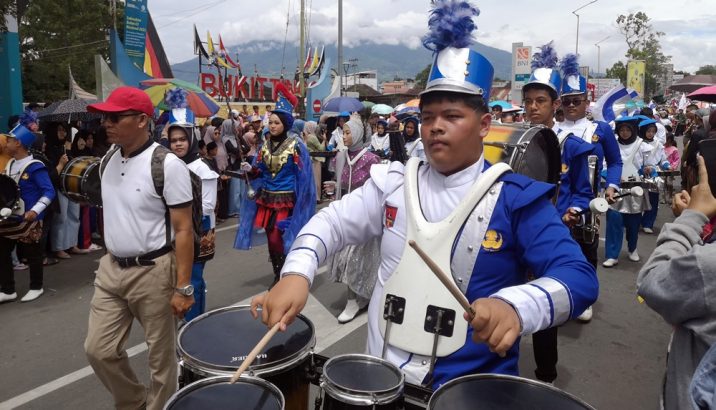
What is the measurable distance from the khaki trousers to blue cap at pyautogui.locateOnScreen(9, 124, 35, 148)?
3517 mm

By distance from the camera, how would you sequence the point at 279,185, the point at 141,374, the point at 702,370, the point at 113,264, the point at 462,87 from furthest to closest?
the point at 279,185 < the point at 141,374 < the point at 113,264 < the point at 462,87 < the point at 702,370

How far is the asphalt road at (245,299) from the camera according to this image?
12.8ft

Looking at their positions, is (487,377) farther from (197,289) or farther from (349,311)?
(349,311)

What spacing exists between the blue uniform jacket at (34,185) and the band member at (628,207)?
7002 millimetres

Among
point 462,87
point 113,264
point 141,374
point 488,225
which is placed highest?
point 462,87

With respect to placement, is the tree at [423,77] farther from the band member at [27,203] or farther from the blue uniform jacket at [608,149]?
the band member at [27,203]

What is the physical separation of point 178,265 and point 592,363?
3.46 meters

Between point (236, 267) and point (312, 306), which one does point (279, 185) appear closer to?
point (312, 306)

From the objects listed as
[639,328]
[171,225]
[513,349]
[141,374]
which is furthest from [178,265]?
[639,328]

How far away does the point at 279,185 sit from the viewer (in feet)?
18.4

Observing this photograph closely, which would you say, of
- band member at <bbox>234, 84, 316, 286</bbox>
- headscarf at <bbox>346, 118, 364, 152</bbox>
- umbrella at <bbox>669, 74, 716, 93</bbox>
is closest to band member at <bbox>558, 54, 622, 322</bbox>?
band member at <bbox>234, 84, 316, 286</bbox>

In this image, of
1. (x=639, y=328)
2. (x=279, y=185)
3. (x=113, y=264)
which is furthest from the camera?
(x=279, y=185)

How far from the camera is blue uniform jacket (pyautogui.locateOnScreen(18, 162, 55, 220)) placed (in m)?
5.72

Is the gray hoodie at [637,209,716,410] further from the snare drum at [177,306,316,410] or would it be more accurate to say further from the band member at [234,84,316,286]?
the band member at [234,84,316,286]
